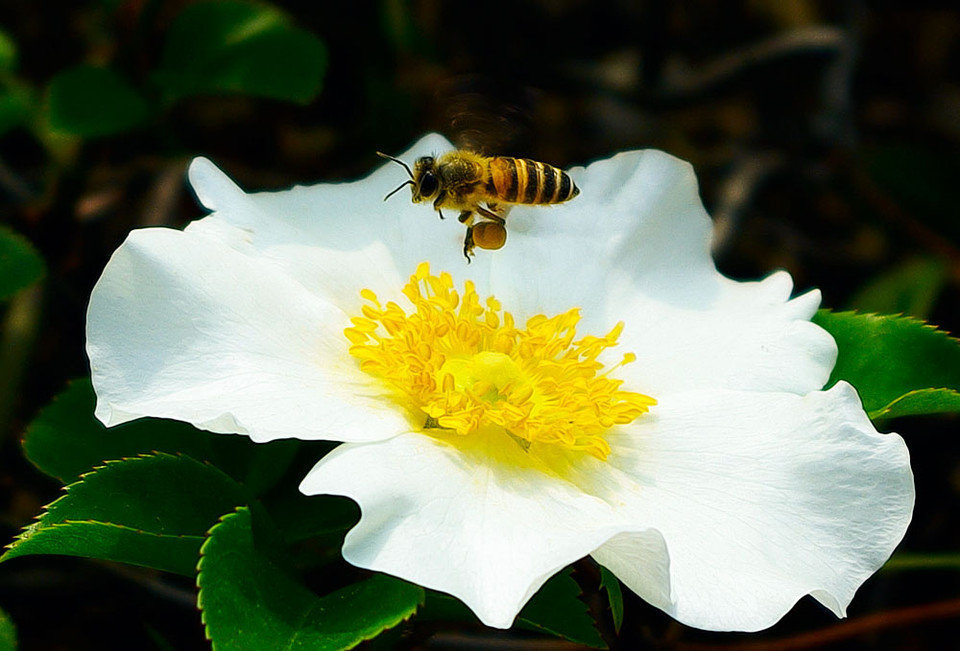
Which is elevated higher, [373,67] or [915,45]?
[915,45]

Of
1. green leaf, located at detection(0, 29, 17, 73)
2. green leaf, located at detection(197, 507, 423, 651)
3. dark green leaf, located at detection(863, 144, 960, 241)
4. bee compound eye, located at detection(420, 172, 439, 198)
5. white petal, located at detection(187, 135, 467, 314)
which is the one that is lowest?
green leaf, located at detection(197, 507, 423, 651)

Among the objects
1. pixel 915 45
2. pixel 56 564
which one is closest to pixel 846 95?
pixel 915 45

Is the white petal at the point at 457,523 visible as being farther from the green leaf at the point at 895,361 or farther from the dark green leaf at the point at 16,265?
A: the dark green leaf at the point at 16,265

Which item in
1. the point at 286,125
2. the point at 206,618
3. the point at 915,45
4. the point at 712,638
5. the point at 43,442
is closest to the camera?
the point at 206,618

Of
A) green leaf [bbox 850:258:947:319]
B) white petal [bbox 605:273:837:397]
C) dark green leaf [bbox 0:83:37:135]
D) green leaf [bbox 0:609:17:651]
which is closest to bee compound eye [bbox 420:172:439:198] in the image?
white petal [bbox 605:273:837:397]

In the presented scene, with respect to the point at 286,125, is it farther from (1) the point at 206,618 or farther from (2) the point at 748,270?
(1) the point at 206,618

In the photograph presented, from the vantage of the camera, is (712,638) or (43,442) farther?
(712,638)

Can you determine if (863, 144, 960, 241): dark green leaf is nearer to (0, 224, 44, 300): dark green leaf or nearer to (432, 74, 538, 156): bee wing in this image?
(432, 74, 538, 156): bee wing
